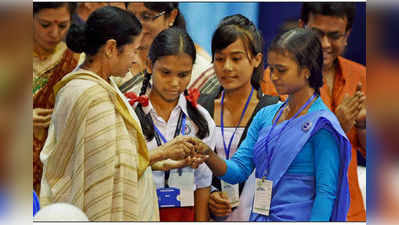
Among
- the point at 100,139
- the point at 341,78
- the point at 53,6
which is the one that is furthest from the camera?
the point at 341,78

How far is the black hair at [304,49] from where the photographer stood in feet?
12.3

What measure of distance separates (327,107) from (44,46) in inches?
76.3

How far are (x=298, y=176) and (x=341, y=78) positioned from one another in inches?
30.6

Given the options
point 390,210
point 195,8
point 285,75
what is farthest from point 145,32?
point 390,210

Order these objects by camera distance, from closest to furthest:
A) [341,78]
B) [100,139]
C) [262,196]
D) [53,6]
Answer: [100,139] → [262,196] → [53,6] → [341,78]

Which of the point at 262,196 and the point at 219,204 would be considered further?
the point at 219,204

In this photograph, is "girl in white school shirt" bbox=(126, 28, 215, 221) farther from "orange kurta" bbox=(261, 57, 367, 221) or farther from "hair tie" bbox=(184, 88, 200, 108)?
"orange kurta" bbox=(261, 57, 367, 221)

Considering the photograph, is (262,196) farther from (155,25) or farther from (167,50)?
(155,25)

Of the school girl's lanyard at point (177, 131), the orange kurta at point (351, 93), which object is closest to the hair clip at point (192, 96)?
the school girl's lanyard at point (177, 131)

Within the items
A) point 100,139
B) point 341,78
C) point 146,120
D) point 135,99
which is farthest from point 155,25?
point 341,78

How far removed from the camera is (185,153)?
3852 millimetres

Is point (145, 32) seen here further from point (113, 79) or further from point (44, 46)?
point (44, 46)

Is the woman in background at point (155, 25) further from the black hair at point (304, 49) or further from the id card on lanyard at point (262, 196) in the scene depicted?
the id card on lanyard at point (262, 196)

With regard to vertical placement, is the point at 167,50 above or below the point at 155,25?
below
